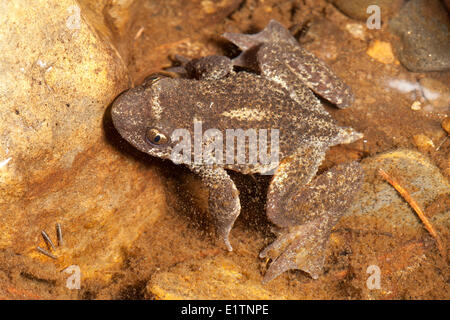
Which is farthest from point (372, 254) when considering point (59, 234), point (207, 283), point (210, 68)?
point (59, 234)

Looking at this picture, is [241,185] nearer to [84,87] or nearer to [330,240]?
[330,240]

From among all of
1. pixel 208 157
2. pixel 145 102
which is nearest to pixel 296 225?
pixel 208 157

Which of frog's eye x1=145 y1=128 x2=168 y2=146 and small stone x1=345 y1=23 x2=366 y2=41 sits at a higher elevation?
frog's eye x1=145 y1=128 x2=168 y2=146

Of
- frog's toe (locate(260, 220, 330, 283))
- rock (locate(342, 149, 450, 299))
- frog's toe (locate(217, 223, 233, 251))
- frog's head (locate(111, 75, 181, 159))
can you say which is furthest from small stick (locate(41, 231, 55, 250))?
rock (locate(342, 149, 450, 299))

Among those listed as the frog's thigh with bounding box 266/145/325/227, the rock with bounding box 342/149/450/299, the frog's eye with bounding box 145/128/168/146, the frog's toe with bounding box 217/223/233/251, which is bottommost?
the rock with bounding box 342/149/450/299

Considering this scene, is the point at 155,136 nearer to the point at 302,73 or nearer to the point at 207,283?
the point at 207,283

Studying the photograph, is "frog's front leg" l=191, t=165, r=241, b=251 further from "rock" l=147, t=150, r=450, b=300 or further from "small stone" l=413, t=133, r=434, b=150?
"small stone" l=413, t=133, r=434, b=150
